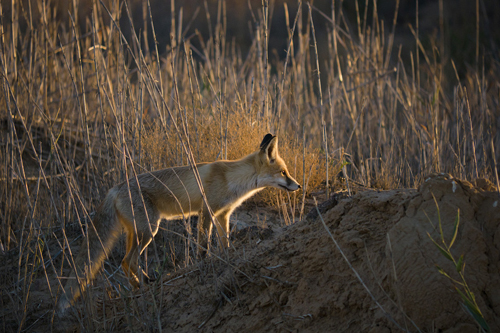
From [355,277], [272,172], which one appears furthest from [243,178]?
[355,277]

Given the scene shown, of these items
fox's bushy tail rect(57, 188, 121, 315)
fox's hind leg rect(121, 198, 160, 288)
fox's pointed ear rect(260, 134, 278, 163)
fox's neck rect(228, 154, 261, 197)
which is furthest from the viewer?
fox's neck rect(228, 154, 261, 197)

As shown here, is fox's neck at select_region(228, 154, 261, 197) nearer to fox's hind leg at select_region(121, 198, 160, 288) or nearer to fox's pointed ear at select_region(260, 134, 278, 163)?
fox's pointed ear at select_region(260, 134, 278, 163)

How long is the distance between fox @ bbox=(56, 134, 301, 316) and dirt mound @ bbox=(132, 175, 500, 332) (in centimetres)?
89

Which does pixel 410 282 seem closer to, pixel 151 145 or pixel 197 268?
pixel 197 268

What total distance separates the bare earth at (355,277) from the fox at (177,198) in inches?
29.4

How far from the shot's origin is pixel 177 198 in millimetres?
4199

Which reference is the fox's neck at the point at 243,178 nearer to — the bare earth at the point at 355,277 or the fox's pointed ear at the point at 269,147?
the fox's pointed ear at the point at 269,147

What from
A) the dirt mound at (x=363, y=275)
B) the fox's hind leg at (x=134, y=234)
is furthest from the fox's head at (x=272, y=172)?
the dirt mound at (x=363, y=275)

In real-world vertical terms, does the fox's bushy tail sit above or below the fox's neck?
below

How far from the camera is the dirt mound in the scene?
1.84m

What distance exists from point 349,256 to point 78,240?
11.3 ft

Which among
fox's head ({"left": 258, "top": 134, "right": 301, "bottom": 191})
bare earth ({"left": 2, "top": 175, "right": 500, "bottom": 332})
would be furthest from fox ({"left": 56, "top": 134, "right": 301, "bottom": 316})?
bare earth ({"left": 2, "top": 175, "right": 500, "bottom": 332})

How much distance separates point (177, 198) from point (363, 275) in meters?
2.52

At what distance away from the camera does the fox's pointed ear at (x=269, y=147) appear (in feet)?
13.5
